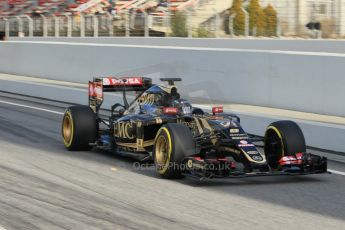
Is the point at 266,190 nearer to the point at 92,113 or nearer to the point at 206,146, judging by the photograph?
the point at 206,146

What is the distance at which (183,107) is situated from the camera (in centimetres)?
1048

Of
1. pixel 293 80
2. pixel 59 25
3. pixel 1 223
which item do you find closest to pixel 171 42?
pixel 59 25

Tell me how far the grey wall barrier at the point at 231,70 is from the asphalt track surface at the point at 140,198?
2487 mm

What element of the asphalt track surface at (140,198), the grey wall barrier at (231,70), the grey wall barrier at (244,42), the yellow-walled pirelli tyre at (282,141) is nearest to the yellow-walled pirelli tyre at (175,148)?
the asphalt track surface at (140,198)

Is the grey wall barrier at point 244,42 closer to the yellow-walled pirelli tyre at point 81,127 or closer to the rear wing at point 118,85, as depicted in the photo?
the rear wing at point 118,85

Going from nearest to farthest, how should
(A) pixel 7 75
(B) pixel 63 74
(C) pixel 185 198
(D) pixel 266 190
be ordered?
(C) pixel 185 198 < (D) pixel 266 190 < (B) pixel 63 74 < (A) pixel 7 75

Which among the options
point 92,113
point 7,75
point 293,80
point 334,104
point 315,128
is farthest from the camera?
point 7,75

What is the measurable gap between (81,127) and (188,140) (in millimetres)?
2615

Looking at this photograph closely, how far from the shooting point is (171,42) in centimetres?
2544

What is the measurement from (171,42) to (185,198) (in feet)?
57.2

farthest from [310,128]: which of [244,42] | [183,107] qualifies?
[244,42]

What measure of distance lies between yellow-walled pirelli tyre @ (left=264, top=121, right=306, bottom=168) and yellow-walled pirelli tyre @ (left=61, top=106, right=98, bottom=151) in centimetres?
269

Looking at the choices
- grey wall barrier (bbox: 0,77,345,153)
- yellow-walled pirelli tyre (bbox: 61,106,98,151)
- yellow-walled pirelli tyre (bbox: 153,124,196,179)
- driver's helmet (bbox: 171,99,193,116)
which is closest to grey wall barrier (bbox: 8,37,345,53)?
grey wall barrier (bbox: 0,77,345,153)

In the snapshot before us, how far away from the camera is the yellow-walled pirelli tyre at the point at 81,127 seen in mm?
11383
